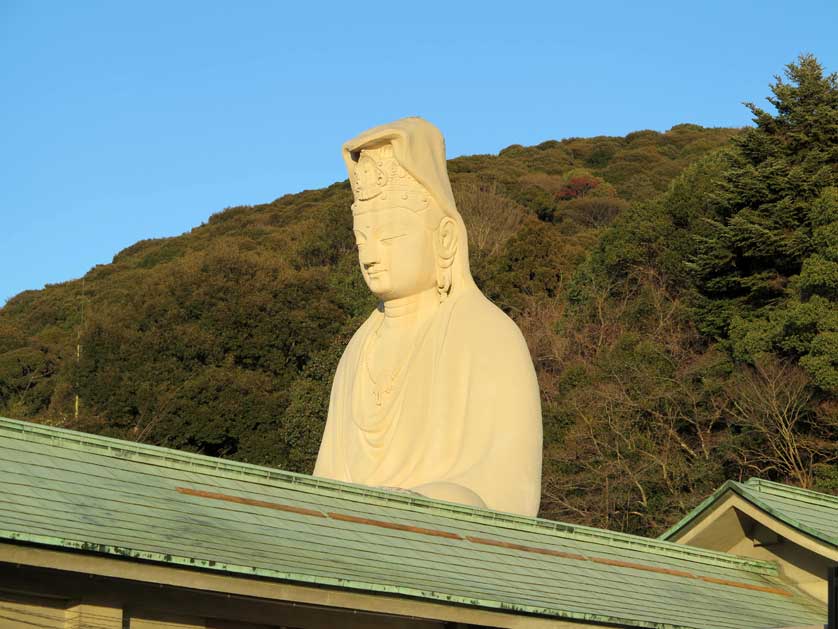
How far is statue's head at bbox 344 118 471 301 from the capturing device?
12875 millimetres

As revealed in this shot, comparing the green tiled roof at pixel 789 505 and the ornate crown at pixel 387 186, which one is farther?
the ornate crown at pixel 387 186

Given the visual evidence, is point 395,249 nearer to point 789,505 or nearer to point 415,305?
point 415,305

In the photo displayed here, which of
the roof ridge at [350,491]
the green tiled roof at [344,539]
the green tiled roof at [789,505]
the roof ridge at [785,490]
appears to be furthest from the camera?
the roof ridge at [785,490]

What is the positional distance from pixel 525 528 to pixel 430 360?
2.64 metres

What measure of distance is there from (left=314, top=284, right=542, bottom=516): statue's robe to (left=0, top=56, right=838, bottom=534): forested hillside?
14099 millimetres

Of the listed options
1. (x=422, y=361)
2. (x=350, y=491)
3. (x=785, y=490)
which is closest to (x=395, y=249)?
(x=422, y=361)

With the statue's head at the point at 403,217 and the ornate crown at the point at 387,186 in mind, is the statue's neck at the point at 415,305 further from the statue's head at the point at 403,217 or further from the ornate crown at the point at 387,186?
the ornate crown at the point at 387,186

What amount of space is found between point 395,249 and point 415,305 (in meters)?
0.59

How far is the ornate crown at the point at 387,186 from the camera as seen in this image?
12.9 metres

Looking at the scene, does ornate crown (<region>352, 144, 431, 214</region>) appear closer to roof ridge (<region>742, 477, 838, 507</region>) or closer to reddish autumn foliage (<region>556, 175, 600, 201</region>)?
roof ridge (<region>742, 477, 838, 507</region>)

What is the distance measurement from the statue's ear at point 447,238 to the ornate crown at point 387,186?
246mm

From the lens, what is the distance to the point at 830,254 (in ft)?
92.1

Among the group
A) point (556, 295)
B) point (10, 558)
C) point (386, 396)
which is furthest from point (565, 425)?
point (10, 558)

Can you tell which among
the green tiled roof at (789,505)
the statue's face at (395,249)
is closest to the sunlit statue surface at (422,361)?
the statue's face at (395,249)
